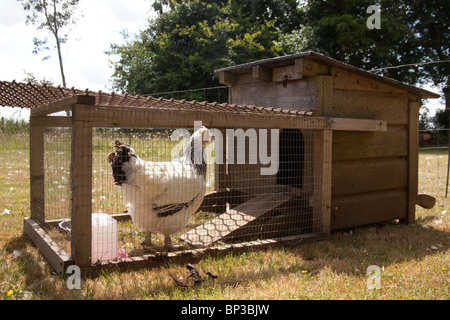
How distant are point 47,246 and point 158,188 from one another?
3.62 feet

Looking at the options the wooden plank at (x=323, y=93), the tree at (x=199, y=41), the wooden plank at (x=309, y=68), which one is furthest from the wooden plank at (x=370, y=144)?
the tree at (x=199, y=41)

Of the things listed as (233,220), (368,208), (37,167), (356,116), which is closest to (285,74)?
(356,116)

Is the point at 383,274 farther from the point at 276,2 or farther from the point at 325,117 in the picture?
the point at 276,2

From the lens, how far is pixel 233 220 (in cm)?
405

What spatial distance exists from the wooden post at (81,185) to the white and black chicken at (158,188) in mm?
558

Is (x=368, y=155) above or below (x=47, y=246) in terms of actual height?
above

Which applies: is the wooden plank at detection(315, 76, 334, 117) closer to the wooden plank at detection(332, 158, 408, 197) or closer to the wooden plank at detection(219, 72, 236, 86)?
the wooden plank at detection(332, 158, 408, 197)

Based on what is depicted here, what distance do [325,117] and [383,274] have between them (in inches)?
71.6

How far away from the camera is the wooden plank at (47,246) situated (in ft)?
9.01

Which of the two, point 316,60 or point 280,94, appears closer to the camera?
point 316,60

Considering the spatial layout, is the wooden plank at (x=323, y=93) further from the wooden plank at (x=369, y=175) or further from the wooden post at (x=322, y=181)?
the wooden plank at (x=369, y=175)

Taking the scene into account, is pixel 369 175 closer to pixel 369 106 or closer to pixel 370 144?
pixel 370 144

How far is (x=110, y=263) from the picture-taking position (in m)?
2.86
